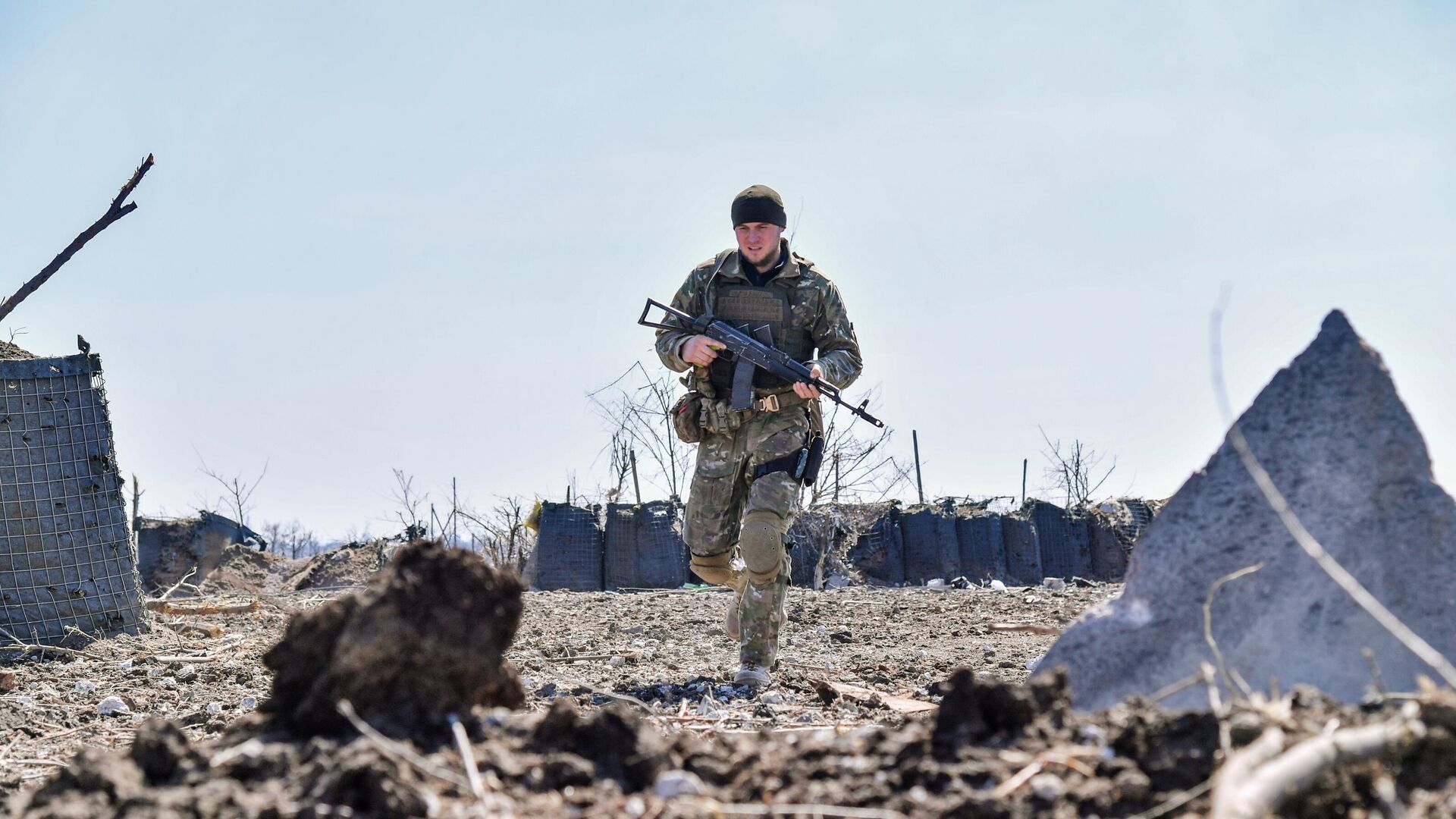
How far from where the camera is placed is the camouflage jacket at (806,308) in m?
5.36

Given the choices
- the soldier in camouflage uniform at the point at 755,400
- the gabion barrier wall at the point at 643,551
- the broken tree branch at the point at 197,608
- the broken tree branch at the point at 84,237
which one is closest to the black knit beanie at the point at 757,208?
the soldier in camouflage uniform at the point at 755,400

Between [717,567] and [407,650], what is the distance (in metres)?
3.33

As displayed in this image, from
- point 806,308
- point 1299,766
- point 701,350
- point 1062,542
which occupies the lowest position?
point 1299,766

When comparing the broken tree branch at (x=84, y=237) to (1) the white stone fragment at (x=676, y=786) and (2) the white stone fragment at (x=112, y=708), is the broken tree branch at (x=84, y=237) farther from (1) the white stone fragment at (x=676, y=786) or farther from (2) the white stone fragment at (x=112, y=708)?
(1) the white stone fragment at (x=676, y=786)

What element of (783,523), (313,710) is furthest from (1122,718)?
(783,523)

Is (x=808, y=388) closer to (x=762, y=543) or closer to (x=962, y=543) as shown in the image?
(x=762, y=543)

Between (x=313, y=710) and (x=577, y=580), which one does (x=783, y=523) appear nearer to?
(x=313, y=710)

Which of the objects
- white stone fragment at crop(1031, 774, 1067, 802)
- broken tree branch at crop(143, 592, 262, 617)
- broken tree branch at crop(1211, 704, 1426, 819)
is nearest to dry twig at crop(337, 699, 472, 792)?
white stone fragment at crop(1031, 774, 1067, 802)

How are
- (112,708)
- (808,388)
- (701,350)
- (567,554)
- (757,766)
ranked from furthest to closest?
(567,554) < (701,350) < (808,388) < (112,708) < (757,766)

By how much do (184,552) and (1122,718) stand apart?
1423 centimetres

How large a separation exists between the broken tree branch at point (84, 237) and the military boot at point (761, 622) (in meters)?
3.44

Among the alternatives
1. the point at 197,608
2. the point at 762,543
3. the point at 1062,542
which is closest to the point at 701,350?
the point at 762,543

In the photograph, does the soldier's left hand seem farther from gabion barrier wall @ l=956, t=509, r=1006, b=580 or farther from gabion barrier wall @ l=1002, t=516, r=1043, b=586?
gabion barrier wall @ l=1002, t=516, r=1043, b=586

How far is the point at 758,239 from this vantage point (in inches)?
207
